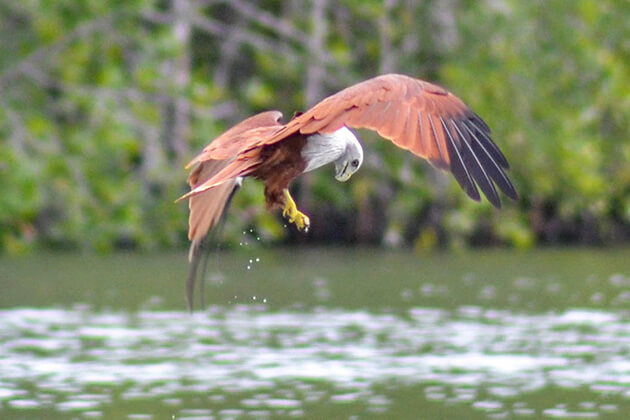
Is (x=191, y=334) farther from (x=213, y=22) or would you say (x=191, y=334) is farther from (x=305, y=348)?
(x=213, y=22)

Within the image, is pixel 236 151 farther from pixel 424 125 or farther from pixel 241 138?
pixel 424 125

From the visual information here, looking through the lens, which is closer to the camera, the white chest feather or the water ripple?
the white chest feather

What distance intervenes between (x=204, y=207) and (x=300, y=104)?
1688cm

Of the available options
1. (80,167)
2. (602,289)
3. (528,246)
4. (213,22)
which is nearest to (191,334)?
(602,289)

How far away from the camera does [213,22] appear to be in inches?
1037

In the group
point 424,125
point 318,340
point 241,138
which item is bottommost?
point 318,340

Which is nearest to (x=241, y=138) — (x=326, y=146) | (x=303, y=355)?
(x=326, y=146)

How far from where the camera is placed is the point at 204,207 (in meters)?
8.91

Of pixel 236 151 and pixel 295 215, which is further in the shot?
pixel 295 215

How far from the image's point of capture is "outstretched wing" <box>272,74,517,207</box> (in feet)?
23.8

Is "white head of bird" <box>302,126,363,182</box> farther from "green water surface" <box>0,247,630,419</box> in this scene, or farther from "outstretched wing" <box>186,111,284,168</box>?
"green water surface" <box>0,247,630,419</box>

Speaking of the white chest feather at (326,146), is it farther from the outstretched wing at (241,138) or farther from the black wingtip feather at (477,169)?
the black wingtip feather at (477,169)

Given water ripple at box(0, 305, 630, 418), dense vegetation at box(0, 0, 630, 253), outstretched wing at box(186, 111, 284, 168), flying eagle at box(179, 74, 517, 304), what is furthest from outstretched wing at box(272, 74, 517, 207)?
dense vegetation at box(0, 0, 630, 253)

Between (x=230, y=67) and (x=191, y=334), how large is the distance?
1401cm
